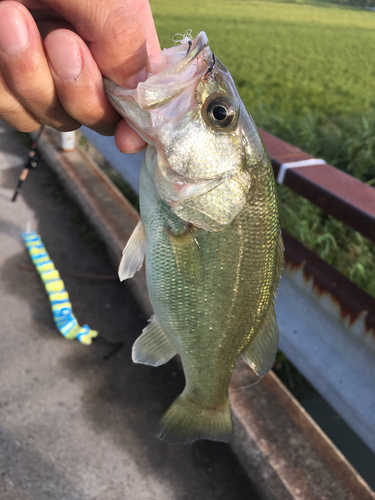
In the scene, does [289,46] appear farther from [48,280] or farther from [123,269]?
[123,269]

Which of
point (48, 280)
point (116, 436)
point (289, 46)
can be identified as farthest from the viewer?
point (289, 46)

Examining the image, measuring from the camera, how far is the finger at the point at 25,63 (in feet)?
3.56

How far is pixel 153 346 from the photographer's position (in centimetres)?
167

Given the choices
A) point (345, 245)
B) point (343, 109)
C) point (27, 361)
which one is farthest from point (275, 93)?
point (27, 361)

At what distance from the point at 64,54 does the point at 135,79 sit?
0.22 metres

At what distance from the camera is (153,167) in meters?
1.35

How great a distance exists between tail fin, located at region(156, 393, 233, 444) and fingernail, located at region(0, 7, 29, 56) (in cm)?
142

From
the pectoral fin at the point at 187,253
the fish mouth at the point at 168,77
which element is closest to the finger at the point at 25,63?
the fish mouth at the point at 168,77

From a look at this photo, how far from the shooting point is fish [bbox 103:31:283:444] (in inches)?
49.0

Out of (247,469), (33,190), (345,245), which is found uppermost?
(345,245)

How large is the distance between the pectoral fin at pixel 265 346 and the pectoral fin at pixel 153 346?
341 mm

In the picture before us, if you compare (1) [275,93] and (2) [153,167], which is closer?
(2) [153,167]

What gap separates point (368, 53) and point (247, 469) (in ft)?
44.3

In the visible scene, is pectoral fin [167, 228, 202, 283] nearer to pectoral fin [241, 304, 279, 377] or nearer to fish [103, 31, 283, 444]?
fish [103, 31, 283, 444]
